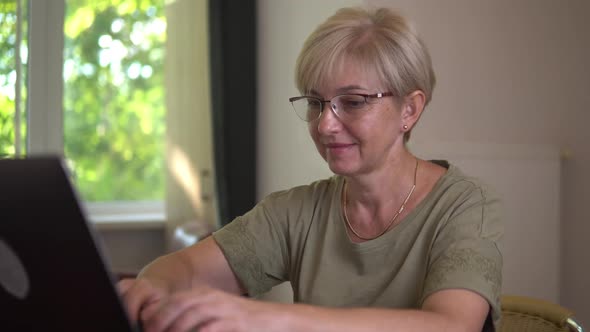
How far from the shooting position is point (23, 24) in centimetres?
357

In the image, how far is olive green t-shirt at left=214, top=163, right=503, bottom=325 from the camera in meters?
1.18

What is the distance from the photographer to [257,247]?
1559 millimetres

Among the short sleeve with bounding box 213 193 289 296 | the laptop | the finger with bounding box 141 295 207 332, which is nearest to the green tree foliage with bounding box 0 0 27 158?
the short sleeve with bounding box 213 193 289 296

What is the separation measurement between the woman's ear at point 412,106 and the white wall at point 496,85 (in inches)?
43.7

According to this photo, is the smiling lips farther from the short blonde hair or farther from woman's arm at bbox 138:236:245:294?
woman's arm at bbox 138:236:245:294

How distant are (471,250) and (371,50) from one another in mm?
440

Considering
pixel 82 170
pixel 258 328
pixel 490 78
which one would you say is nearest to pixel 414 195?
pixel 258 328

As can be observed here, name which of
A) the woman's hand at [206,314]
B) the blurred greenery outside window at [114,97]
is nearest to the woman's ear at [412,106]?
the woman's hand at [206,314]

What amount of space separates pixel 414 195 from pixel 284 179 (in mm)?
1536

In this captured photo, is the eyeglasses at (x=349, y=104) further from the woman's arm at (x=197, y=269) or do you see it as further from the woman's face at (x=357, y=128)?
the woman's arm at (x=197, y=269)

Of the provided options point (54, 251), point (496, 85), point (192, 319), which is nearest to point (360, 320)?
point (192, 319)

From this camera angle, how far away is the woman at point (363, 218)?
122 cm

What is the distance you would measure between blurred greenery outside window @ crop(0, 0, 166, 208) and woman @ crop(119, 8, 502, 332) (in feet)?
8.77

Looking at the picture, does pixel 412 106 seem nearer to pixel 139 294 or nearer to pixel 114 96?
pixel 139 294
